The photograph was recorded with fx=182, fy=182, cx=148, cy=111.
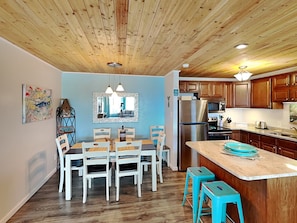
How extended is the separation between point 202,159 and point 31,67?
331 centimetres

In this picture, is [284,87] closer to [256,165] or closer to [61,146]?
[256,165]

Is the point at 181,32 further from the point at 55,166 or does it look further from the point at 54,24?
the point at 55,166

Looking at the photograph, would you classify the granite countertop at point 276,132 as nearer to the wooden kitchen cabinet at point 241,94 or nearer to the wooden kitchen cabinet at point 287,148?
the wooden kitchen cabinet at point 287,148

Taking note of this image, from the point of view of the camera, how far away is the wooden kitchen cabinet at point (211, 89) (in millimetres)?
4965

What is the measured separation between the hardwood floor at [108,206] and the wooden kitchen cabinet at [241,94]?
2.92 meters

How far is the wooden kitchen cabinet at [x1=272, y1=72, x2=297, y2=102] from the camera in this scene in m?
3.70

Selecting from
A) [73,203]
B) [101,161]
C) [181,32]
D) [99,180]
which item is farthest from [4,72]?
[99,180]

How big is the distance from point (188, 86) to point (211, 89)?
683mm

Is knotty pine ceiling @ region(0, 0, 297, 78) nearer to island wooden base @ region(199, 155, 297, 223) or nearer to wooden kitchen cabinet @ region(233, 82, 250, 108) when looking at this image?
island wooden base @ region(199, 155, 297, 223)

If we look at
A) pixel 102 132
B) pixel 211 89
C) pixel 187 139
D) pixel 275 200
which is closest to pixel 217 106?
pixel 211 89

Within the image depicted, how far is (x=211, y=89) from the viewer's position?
16.5ft

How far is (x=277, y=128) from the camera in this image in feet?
14.6

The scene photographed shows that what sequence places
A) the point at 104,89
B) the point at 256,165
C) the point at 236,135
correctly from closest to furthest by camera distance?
the point at 256,165 → the point at 236,135 → the point at 104,89

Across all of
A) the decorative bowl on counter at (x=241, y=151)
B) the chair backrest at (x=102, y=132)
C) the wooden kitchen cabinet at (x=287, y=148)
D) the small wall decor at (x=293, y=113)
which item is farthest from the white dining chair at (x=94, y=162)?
the small wall decor at (x=293, y=113)
